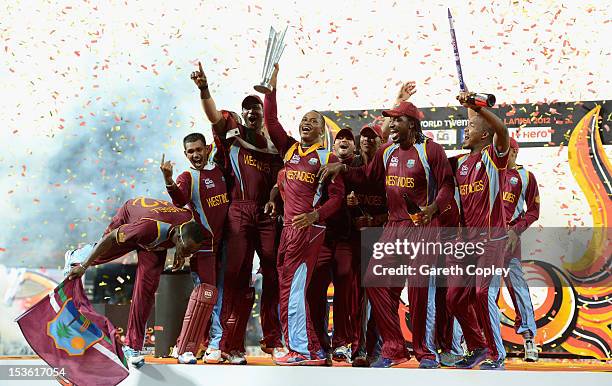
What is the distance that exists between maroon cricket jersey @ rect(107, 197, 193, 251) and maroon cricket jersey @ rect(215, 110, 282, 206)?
403 mm

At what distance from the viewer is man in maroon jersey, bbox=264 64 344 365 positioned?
536cm

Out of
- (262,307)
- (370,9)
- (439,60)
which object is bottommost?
(262,307)

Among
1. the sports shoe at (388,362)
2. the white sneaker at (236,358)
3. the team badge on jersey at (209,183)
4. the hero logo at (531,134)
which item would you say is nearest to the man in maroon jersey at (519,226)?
the hero logo at (531,134)

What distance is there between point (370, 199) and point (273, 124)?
34.4 inches

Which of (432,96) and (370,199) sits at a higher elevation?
(432,96)

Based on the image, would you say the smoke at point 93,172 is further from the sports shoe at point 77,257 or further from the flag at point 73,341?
Answer: the flag at point 73,341

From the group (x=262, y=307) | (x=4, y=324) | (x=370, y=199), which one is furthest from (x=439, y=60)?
(x=4, y=324)

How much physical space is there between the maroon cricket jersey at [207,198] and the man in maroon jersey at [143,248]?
0.09 m

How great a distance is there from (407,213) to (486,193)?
1.75 ft

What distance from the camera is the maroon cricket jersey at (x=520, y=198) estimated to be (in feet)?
22.9

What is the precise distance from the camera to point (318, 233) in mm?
5516

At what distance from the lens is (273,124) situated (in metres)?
5.68

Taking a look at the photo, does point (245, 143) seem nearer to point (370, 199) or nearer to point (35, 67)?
point (370, 199)

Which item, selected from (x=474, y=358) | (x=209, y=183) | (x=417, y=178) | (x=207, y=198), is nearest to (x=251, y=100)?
(x=209, y=183)
